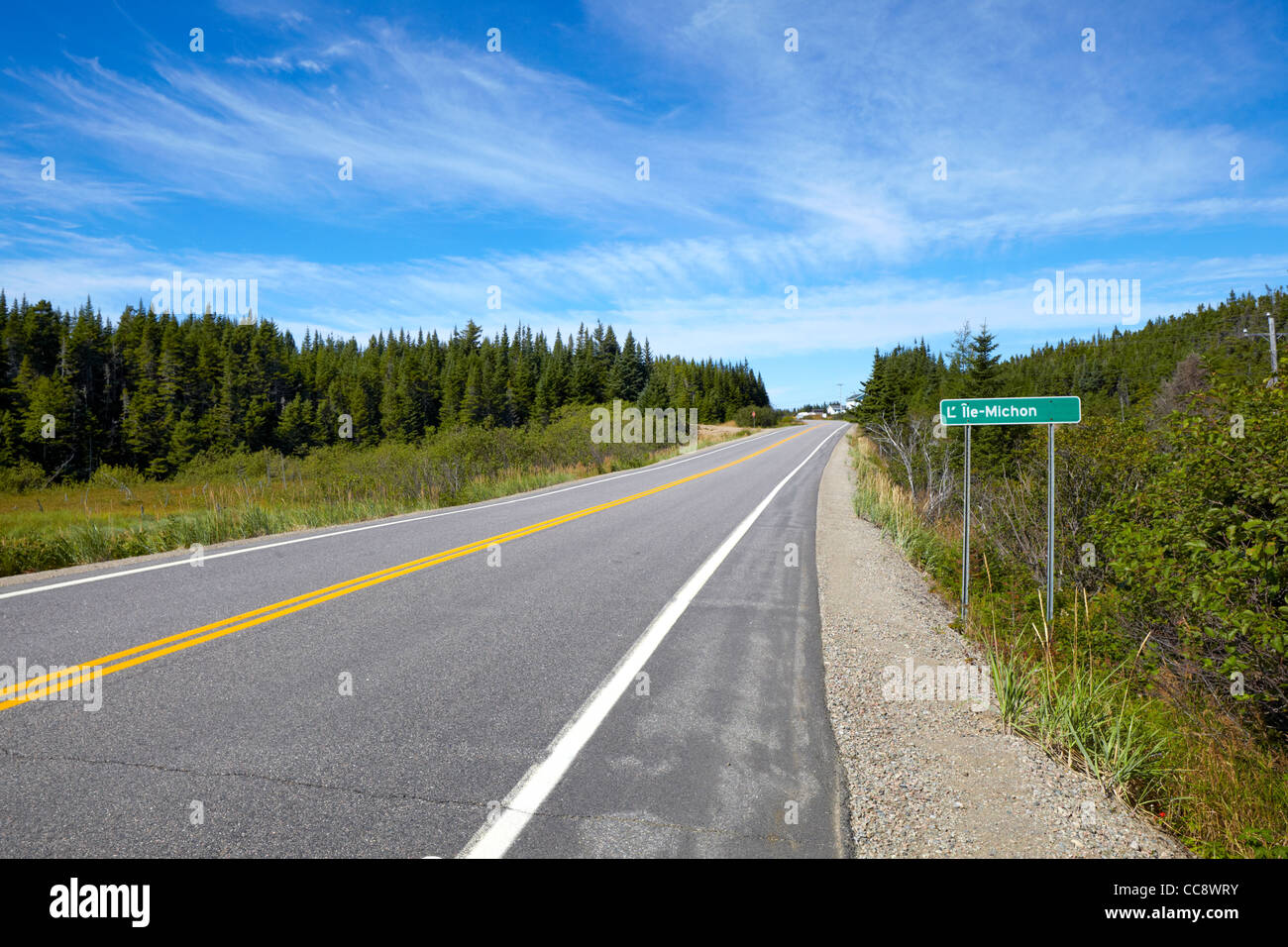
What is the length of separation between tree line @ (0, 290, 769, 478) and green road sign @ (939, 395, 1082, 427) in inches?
1852

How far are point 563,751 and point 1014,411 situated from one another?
495 centimetres

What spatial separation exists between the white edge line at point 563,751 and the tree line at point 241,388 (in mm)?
46947

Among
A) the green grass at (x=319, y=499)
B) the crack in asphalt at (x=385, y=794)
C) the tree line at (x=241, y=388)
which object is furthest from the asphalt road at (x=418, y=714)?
the tree line at (x=241, y=388)

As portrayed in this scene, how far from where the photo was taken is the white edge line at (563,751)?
262 centimetres

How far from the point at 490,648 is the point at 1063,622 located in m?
6.25

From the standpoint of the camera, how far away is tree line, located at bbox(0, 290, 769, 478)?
190 ft

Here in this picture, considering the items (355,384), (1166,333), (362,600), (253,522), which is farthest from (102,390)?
(1166,333)
